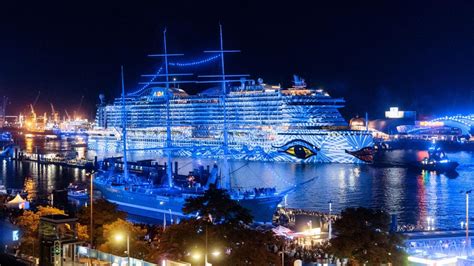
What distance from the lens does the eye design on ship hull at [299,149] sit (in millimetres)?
57312

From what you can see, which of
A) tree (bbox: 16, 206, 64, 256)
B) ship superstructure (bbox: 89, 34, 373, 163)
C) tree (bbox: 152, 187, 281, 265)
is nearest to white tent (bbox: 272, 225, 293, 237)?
tree (bbox: 152, 187, 281, 265)

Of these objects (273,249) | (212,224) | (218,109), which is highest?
(218,109)

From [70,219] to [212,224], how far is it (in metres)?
4.63

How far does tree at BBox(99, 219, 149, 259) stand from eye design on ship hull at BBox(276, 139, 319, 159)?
42.7m

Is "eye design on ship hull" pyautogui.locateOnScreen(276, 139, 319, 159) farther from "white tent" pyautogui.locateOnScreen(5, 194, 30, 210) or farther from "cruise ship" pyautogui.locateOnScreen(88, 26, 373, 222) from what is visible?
"white tent" pyautogui.locateOnScreen(5, 194, 30, 210)

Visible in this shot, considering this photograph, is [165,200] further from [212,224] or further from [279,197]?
[212,224]

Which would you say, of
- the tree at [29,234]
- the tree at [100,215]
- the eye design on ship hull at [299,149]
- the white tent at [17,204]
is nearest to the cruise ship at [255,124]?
the eye design on ship hull at [299,149]

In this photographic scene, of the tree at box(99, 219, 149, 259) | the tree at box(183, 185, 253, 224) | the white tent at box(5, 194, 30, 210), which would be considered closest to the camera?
the tree at box(183, 185, 253, 224)

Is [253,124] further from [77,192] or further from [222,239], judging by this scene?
[222,239]

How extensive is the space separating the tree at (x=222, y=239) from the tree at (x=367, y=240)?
155 cm

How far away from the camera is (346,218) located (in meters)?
13.1

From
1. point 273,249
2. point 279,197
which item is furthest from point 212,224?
point 279,197

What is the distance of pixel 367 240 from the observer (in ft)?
41.8

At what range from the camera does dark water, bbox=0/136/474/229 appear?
3069cm
